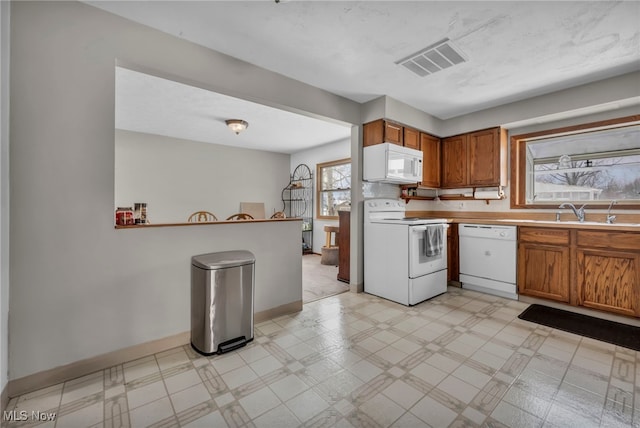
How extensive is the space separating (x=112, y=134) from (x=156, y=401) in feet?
5.76

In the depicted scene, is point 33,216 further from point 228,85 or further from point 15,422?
point 228,85

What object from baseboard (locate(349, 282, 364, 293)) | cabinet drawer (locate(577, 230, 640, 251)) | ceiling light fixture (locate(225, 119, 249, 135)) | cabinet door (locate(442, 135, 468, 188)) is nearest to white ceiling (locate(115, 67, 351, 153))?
ceiling light fixture (locate(225, 119, 249, 135))

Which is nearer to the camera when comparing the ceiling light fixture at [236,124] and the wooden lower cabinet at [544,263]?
the wooden lower cabinet at [544,263]

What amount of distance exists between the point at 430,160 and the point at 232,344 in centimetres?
363

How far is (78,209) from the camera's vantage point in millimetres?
1826

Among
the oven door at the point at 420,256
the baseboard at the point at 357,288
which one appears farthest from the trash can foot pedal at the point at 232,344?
the oven door at the point at 420,256

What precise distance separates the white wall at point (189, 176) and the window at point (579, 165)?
524cm

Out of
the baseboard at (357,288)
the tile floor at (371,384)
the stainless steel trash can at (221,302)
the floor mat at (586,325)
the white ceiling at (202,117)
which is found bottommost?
the tile floor at (371,384)

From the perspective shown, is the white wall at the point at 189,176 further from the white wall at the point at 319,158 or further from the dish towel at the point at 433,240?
the dish towel at the point at 433,240

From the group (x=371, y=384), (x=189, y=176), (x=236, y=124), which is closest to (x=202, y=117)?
(x=236, y=124)

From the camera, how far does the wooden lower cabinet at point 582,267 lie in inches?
102

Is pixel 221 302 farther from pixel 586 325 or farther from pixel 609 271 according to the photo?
pixel 609 271

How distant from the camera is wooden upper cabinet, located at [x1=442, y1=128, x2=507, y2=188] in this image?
3785 mm

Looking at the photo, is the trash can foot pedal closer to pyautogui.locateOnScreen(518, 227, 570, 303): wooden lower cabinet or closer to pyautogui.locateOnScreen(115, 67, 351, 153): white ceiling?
pyautogui.locateOnScreen(115, 67, 351, 153): white ceiling
